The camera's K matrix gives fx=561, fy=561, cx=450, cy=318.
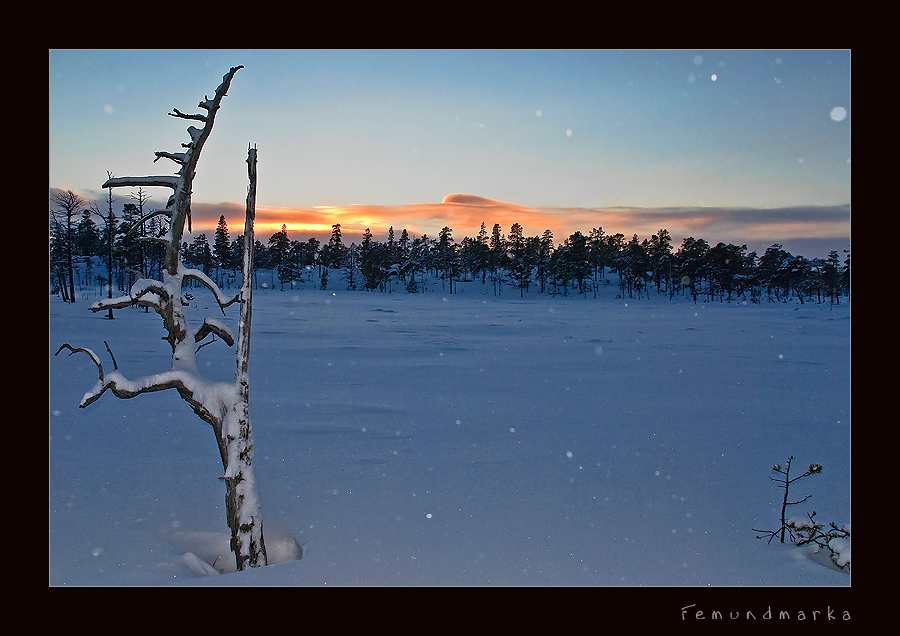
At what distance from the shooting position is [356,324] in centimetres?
3516

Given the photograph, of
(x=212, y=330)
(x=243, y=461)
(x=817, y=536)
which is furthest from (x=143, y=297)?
(x=817, y=536)

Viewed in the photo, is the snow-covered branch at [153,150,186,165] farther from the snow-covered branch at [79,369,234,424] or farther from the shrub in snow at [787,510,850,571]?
the shrub in snow at [787,510,850,571]

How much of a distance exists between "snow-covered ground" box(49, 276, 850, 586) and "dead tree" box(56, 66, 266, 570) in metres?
0.59

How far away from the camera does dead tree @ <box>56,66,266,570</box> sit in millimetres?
5375

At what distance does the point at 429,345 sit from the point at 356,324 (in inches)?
407

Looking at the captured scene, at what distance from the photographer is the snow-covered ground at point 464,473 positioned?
19.0ft

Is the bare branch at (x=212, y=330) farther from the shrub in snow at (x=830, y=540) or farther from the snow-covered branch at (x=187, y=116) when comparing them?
the shrub in snow at (x=830, y=540)

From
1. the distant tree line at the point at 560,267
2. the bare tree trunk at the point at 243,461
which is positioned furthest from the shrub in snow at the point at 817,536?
the distant tree line at the point at 560,267

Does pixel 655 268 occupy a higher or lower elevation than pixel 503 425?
higher

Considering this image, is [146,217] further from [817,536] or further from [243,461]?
[817,536]

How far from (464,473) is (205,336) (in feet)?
16.4

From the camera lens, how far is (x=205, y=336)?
5.26 m

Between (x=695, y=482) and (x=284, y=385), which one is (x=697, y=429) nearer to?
(x=695, y=482)
